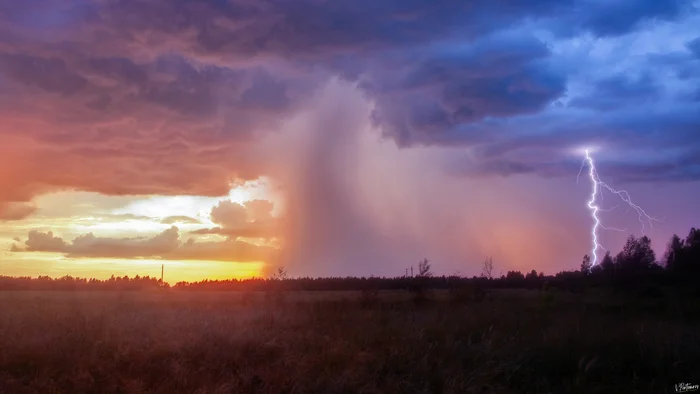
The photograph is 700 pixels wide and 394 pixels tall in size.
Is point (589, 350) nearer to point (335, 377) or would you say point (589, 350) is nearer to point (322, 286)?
point (335, 377)

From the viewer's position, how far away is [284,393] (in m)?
12.5

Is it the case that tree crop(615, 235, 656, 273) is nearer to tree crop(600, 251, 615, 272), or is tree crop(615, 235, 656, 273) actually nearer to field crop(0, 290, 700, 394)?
tree crop(600, 251, 615, 272)

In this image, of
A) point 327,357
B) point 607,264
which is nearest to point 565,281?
A: point 607,264

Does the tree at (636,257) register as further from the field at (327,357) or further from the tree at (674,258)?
the field at (327,357)

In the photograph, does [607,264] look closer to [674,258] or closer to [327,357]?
[674,258]

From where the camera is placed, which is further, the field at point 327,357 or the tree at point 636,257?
the tree at point 636,257

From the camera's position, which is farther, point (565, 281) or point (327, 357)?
point (565, 281)

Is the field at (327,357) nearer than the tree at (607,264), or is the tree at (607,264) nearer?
the field at (327,357)

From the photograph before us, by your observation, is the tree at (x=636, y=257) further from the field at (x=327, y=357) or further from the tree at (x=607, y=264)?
the field at (x=327, y=357)

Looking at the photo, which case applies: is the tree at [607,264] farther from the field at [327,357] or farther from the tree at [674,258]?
the field at [327,357]

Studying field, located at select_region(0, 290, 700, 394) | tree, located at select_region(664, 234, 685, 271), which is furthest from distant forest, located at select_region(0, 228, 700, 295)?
field, located at select_region(0, 290, 700, 394)

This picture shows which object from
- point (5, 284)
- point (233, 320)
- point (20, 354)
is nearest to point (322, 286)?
point (5, 284)

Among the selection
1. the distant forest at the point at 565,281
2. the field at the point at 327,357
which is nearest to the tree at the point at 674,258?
the distant forest at the point at 565,281

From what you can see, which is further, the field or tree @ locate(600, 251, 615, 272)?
tree @ locate(600, 251, 615, 272)
